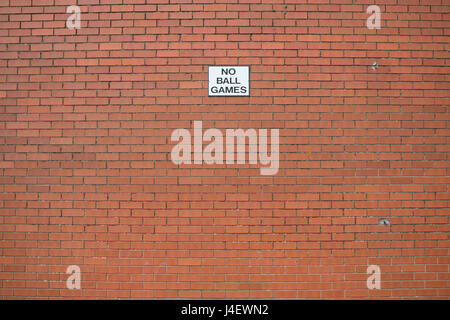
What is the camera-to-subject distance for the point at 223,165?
3570mm

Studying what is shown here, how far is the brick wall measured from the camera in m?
3.54

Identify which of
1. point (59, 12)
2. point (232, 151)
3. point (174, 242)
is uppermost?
point (59, 12)

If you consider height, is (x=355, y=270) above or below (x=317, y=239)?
below

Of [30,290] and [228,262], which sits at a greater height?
[228,262]

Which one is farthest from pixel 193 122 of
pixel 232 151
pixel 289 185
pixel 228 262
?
pixel 228 262

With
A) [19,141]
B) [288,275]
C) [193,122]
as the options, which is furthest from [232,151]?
[19,141]

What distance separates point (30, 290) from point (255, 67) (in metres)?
3.31

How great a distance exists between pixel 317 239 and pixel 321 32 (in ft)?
7.14

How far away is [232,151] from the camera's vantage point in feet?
11.7

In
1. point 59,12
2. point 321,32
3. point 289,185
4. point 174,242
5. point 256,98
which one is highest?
point 59,12

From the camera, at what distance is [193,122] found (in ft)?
11.8

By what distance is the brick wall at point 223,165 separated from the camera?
11.6 ft

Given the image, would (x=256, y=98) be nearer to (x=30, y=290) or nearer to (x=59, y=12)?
(x=59, y=12)

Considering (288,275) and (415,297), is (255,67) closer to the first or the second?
(288,275)
